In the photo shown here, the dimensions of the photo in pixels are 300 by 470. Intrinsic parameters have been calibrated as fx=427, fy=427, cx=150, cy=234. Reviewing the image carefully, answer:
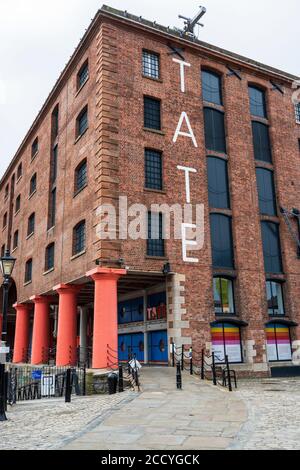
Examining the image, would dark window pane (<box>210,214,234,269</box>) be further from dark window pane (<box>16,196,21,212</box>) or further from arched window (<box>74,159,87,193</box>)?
dark window pane (<box>16,196,21,212</box>)

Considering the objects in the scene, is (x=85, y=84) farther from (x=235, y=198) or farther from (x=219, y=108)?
(x=235, y=198)

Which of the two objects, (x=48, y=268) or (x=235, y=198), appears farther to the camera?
(x=48, y=268)

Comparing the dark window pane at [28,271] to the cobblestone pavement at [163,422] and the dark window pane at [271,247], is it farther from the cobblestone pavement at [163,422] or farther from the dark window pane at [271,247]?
the cobblestone pavement at [163,422]

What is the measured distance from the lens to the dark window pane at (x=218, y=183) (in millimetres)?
23203

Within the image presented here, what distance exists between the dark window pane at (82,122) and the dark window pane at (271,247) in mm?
11424

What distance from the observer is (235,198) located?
2355cm

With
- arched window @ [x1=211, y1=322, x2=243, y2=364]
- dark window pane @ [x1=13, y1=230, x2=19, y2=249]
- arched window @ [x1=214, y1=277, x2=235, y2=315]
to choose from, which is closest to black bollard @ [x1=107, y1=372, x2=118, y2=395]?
arched window @ [x1=211, y1=322, x2=243, y2=364]

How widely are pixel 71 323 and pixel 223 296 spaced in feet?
26.7

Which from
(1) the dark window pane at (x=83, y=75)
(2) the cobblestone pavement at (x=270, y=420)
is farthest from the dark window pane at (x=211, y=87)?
(2) the cobblestone pavement at (x=270, y=420)

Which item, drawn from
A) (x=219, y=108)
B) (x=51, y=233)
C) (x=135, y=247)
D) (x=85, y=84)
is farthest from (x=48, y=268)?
(x=219, y=108)

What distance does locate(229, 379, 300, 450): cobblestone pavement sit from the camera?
23.1 feet

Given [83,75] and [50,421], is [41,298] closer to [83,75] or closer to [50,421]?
[83,75]
